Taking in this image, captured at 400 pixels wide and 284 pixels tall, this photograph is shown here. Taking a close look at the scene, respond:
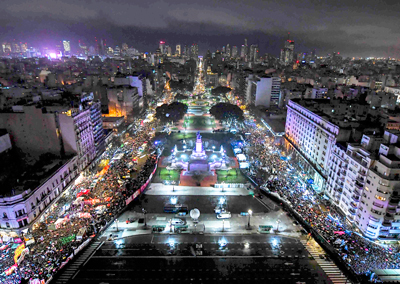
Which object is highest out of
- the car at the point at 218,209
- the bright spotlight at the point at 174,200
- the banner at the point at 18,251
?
the banner at the point at 18,251

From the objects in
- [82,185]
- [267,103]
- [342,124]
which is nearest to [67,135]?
[82,185]

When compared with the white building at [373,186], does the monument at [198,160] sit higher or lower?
lower

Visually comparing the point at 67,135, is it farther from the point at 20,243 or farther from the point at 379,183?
the point at 379,183

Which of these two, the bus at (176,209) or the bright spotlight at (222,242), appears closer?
the bright spotlight at (222,242)

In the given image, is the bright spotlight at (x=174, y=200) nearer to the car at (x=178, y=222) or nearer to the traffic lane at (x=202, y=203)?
the traffic lane at (x=202, y=203)

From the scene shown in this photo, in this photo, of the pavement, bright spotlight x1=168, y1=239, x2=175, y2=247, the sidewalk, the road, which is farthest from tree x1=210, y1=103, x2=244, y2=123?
bright spotlight x1=168, y1=239, x2=175, y2=247

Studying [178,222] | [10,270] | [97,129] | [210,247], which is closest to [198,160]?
[178,222]

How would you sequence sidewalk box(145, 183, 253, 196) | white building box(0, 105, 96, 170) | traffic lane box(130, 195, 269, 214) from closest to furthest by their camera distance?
traffic lane box(130, 195, 269, 214)
sidewalk box(145, 183, 253, 196)
white building box(0, 105, 96, 170)

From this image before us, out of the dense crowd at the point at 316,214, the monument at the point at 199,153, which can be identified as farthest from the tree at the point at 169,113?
the dense crowd at the point at 316,214

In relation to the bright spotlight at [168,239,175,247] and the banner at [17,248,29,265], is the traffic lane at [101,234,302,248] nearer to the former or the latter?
the bright spotlight at [168,239,175,247]
